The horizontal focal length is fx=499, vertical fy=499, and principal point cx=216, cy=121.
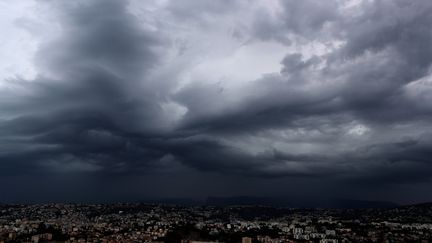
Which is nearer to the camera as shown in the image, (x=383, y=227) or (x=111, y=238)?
(x=111, y=238)

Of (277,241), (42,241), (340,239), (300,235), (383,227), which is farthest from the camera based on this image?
(383,227)

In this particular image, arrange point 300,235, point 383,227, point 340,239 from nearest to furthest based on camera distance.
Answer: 1. point 340,239
2. point 300,235
3. point 383,227

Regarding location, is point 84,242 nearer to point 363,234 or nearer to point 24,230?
point 24,230

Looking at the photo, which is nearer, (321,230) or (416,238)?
(416,238)

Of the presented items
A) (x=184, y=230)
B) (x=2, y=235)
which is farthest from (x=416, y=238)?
(x=2, y=235)

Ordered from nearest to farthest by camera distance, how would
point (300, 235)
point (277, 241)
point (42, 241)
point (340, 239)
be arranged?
point (42, 241)
point (277, 241)
point (340, 239)
point (300, 235)

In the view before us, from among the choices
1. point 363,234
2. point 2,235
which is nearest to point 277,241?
point 363,234

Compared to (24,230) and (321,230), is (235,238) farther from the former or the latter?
(24,230)

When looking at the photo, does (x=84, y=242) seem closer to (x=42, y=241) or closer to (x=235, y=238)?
(x=42, y=241)

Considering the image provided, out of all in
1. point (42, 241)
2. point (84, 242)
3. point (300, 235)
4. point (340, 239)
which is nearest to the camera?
point (84, 242)
